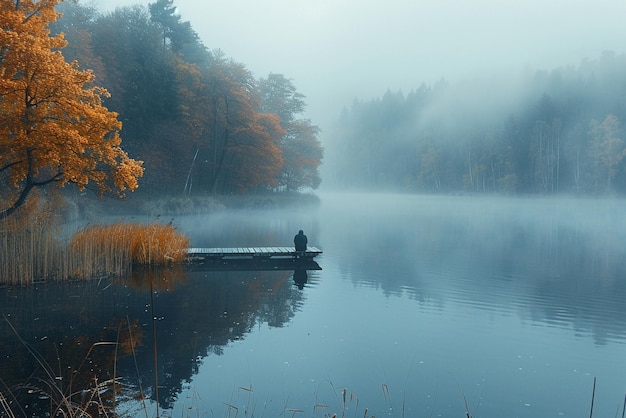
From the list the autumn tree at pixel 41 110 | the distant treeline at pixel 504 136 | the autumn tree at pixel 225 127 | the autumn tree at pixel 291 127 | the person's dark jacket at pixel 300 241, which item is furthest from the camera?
the distant treeline at pixel 504 136

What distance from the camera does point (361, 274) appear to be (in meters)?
16.1

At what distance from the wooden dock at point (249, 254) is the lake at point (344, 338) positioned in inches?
35.8

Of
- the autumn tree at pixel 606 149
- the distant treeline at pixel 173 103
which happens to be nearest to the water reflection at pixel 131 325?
the distant treeline at pixel 173 103

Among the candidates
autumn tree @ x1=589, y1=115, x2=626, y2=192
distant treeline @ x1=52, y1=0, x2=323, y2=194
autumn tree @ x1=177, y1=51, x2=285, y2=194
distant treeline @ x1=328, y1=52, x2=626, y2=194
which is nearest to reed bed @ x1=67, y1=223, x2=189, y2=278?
distant treeline @ x1=52, y1=0, x2=323, y2=194

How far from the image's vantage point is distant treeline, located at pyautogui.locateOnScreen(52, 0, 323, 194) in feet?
113

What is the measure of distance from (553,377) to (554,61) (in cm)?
10770

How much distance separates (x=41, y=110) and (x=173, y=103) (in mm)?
23678

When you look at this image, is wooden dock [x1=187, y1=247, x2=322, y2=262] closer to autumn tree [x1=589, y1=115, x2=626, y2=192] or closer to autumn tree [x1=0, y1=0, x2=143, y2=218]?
autumn tree [x1=0, y1=0, x2=143, y2=218]

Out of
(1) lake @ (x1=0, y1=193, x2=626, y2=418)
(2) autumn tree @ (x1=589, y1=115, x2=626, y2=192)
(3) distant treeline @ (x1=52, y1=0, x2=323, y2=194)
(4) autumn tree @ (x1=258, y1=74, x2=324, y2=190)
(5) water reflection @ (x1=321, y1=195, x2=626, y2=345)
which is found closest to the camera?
(1) lake @ (x1=0, y1=193, x2=626, y2=418)

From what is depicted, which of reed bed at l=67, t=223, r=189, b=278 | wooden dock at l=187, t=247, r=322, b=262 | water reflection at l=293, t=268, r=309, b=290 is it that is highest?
reed bed at l=67, t=223, r=189, b=278

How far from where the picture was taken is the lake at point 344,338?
692 centimetres

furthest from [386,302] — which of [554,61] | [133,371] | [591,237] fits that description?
[554,61]

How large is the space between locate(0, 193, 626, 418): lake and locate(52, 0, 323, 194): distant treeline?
68.5 ft

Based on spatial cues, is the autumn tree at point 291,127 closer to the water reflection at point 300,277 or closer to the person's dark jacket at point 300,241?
the person's dark jacket at point 300,241
